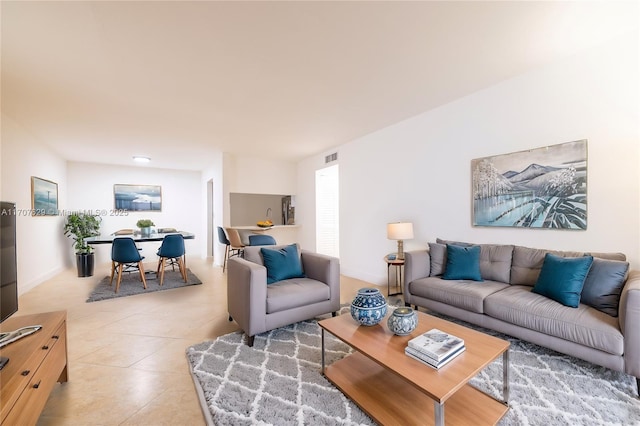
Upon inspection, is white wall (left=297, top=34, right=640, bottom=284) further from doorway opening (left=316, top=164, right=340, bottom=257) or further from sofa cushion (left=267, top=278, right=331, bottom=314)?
sofa cushion (left=267, top=278, right=331, bottom=314)

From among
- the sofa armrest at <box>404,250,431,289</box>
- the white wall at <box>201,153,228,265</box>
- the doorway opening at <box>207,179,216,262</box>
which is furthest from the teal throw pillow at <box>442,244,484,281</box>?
the doorway opening at <box>207,179,216,262</box>

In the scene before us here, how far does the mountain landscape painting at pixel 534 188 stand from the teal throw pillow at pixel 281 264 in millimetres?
2132

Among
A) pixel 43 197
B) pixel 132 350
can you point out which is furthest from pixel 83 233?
pixel 132 350

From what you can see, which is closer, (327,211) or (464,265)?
(464,265)

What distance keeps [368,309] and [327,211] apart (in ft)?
13.2

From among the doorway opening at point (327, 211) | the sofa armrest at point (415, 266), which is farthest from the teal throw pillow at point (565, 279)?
the doorway opening at point (327, 211)

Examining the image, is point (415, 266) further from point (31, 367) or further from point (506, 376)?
point (31, 367)

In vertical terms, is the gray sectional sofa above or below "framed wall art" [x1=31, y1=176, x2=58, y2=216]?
below

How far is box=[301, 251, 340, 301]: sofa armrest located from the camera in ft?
9.29

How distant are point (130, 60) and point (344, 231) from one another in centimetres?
385

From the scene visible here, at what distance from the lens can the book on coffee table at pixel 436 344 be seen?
142 cm

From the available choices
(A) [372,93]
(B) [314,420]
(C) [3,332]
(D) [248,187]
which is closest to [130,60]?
(C) [3,332]

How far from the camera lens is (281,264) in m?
2.88

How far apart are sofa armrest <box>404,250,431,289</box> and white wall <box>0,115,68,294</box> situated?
522 centimetres
